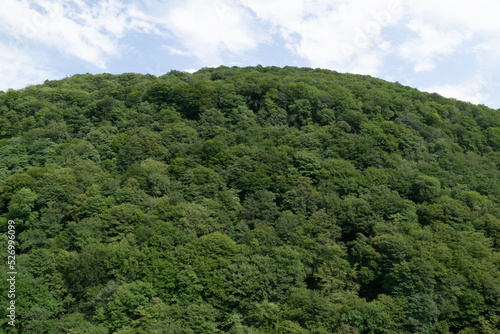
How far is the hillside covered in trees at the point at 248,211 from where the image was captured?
33875 mm

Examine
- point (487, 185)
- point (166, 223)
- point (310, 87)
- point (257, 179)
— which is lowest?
point (166, 223)

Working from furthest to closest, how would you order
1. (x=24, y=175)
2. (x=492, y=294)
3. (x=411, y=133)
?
(x=411, y=133) → (x=24, y=175) → (x=492, y=294)

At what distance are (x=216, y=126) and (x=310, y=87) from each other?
78.5 feet

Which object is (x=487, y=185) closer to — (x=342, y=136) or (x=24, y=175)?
(x=342, y=136)

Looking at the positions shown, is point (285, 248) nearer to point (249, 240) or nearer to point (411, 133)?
point (249, 240)

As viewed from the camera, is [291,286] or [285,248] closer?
[291,286]

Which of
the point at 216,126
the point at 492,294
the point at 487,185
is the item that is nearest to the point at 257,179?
the point at 216,126

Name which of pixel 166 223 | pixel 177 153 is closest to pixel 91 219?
pixel 166 223

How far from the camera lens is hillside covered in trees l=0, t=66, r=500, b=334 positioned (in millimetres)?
33875

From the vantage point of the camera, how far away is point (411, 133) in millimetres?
67125

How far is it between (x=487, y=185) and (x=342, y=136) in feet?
80.3

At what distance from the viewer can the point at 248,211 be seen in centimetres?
4866

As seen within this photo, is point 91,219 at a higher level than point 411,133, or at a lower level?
lower

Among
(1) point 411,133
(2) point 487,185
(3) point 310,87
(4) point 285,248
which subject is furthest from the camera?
(3) point 310,87
